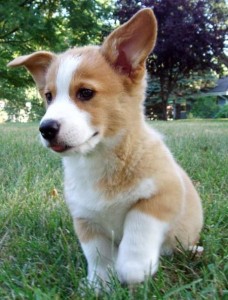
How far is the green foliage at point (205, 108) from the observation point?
99.8ft

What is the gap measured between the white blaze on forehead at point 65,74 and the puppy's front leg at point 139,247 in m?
0.68

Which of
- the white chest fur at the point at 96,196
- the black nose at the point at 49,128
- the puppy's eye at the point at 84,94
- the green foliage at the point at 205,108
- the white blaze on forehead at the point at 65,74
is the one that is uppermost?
the white blaze on forehead at the point at 65,74

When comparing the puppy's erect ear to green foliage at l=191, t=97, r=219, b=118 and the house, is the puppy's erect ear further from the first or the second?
the house

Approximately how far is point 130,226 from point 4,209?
4.42ft

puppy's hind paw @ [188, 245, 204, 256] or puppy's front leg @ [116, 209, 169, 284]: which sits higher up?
puppy's front leg @ [116, 209, 169, 284]

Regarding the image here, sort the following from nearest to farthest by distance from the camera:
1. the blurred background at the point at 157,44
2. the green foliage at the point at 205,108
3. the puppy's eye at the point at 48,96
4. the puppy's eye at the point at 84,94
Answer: the puppy's eye at the point at 84,94 < the puppy's eye at the point at 48,96 < the blurred background at the point at 157,44 < the green foliage at the point at 205,108

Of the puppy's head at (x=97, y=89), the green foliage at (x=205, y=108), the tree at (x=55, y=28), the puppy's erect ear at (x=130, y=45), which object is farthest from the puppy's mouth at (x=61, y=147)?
the green foliage at (x=205, y=108)

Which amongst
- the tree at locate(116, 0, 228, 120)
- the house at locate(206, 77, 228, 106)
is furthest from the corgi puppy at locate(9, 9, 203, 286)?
the house at locate(206, 77, 228, 106)

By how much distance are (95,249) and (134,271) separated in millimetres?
302

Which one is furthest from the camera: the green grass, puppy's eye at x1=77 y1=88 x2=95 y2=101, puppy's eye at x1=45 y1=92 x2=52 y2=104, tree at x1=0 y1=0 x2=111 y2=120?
tree at x1=0 y1=0 x2=111 y2=120

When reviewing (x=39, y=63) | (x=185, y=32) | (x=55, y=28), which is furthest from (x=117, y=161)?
(x=185, y=32)

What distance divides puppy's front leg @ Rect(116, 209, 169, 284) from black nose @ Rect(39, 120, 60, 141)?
50 centimetres

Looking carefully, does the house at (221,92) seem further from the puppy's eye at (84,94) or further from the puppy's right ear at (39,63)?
the puppy's eye at (84,94)

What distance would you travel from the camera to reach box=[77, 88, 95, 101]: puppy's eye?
2.16 m
